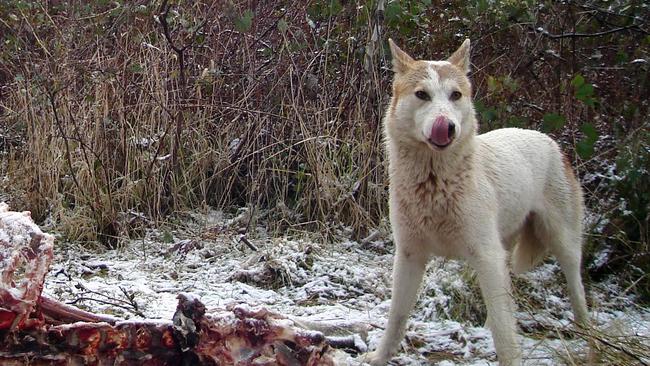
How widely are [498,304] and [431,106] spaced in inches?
35.7

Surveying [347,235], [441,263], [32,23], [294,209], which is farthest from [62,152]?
[441,263]

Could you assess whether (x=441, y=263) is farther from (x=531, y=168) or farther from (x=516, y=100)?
(x=516, y=100)

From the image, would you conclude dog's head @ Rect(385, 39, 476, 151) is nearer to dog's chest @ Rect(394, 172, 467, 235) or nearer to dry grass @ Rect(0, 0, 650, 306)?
dog's chest @ Rect(394, 172, 467, 235)

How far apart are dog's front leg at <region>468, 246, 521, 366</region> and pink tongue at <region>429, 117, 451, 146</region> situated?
1.69ft

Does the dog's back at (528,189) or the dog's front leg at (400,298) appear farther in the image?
the dog's back at (528,189)

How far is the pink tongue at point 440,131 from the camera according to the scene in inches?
130

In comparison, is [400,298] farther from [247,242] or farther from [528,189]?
[247,242]

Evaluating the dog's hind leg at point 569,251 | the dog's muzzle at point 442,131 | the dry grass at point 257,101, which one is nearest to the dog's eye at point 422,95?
the dog's muzzle at point 442,131

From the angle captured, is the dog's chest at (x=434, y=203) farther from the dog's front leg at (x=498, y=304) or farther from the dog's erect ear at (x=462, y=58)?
the dog's erect ear at (x=462, y=58)

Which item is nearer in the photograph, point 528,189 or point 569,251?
point 528,189

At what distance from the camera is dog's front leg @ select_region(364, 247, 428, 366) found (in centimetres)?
366

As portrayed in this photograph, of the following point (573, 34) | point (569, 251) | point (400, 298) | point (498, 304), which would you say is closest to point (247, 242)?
point (400, 298)

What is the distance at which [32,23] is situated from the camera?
615cm

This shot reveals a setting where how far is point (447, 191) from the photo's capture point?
350 centimetres
